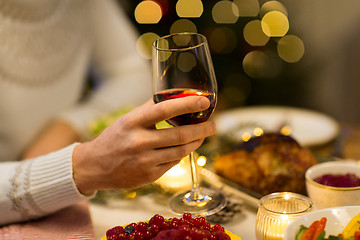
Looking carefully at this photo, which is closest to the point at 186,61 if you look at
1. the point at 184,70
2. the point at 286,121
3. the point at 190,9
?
the point at 184,70

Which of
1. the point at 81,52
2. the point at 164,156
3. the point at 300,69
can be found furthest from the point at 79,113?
the point at 300,69

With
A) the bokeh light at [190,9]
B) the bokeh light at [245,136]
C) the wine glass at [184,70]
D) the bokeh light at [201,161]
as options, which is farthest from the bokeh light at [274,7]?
the wine glass at [184,70]

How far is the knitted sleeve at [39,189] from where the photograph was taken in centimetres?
90

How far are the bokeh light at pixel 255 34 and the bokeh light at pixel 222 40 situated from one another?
0.09 meters

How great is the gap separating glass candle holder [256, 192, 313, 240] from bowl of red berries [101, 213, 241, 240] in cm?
8

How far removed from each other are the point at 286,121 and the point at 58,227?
3.31 ft

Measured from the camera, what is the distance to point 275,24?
293cm

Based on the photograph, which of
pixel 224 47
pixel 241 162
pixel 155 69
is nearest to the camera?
pixel 155 69

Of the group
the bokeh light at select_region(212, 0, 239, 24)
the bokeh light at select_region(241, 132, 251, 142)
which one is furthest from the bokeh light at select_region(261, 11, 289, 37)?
the bokeh light at select_region(241, 132, 251, 142)

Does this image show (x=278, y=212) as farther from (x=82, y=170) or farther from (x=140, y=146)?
(x=82, y=170)

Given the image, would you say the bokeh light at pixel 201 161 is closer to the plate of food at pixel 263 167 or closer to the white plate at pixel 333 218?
the plate of food at pixel 263 167

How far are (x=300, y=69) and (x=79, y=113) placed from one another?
6.55 ft

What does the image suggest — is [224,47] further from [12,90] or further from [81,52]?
[12,90]

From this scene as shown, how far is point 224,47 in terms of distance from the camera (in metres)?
2.51
